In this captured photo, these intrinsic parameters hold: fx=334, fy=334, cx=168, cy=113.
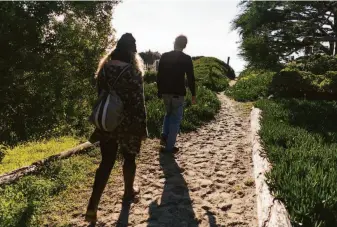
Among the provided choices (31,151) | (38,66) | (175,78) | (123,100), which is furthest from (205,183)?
(38,66)

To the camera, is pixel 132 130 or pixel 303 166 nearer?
pixel 132 130

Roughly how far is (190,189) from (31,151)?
3954 millimetres

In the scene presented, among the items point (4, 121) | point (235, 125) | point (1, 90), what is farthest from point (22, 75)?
point (235, 125)

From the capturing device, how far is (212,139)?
28.1ft

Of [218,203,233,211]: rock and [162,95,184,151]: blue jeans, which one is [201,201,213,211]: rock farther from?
[162,95,184,151]: blue jeans

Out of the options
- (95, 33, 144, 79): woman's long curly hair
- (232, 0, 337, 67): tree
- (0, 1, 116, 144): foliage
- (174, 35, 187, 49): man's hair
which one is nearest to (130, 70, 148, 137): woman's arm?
(95, 33, 144, 79): woman's long curly hair

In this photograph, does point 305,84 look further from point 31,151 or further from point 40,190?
point 40,190

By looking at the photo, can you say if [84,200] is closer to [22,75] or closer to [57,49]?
[22,75]

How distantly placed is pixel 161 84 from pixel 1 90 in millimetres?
4158

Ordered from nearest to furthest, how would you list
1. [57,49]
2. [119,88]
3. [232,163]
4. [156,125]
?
[119,88], [232,163], [156,125], [57,49]

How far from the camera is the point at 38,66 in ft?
27.8

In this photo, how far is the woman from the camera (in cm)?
406

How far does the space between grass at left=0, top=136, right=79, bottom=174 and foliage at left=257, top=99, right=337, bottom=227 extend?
4.41 meters

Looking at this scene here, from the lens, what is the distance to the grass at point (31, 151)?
6.51 meters
